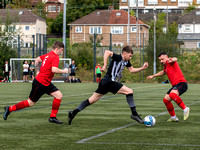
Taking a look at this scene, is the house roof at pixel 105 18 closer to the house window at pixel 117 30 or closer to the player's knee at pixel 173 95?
the house window at pixel 117 30


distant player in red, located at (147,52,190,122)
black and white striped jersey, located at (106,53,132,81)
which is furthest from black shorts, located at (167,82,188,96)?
black and white striped jersey, located at (106,53,132,81)

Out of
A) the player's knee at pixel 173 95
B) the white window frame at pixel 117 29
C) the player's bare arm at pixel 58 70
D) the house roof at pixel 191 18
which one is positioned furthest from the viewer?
the house roof at pixel 191 18

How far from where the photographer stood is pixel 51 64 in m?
10.6

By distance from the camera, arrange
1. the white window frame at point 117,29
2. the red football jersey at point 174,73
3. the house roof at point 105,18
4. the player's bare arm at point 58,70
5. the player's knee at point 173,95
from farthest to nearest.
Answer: the house roof at point 105,18 → the white window frame at point 117,29 → the red football jersey at point 174,73 → the player's knee at point 173,95 → the player's bare arm at point 58,70

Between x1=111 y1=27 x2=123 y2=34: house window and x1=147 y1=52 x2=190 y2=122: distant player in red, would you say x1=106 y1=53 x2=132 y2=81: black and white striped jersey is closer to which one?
x1=147 y1=52 x2=190 y2=122: distant player in red

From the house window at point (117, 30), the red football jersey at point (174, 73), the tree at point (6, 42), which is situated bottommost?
the red football jersey at point (174, 73)

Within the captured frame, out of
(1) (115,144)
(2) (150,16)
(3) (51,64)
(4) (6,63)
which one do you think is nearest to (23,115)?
(3) (51,64)

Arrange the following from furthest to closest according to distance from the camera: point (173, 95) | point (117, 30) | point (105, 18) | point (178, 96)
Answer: point (105, 18) → point (117, 30) → point (178, 96) → point (173, 95)

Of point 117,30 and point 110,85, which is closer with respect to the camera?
point 110,85

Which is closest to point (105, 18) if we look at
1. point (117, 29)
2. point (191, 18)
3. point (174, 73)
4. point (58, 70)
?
point (117, 29)

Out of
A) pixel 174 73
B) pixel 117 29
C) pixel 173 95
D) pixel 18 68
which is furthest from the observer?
pixel 117 29

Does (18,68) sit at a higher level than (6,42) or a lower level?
lower

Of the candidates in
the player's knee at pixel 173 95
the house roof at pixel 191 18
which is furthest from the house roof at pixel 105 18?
the player's knee at pixel 173 95

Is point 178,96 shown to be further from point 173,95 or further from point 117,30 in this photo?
point 117,30
